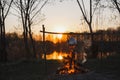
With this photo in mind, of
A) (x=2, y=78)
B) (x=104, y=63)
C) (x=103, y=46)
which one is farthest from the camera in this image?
(x=103, y=46)

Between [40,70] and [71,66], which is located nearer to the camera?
[71,66]

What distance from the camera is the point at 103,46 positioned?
36000mm

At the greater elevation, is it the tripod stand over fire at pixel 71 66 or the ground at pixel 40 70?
the tripod stand over fire at pixel 71 66

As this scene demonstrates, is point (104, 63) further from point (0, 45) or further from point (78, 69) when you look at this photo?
point (0, 45)

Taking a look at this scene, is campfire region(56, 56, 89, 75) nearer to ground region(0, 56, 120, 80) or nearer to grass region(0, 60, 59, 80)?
ground region(0, 56, 120, 80)

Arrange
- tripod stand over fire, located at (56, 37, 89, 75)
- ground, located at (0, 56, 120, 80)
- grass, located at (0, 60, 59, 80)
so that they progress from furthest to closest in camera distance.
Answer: grass, located at (0, 60, 59, 80) < ground, located at (0, 56, 120, 80) < tripod stand over fire, located at (56, 37, 89, 75)

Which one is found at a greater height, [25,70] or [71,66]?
[71,66]

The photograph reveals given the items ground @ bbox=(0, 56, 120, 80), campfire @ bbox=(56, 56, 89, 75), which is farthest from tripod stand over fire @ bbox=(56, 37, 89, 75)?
ground @ bbox=(0, 56, 120, 80)

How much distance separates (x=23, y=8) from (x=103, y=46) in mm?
12085

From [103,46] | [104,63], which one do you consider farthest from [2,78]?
[103,46]

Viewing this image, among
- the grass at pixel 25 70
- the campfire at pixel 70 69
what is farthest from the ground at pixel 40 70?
the campfire at pixel 70 69

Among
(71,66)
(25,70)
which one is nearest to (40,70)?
(25,70)

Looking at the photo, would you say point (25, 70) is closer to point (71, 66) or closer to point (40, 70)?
point (40, 70)

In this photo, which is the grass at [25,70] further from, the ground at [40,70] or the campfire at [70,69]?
the campfire at [70,69]
